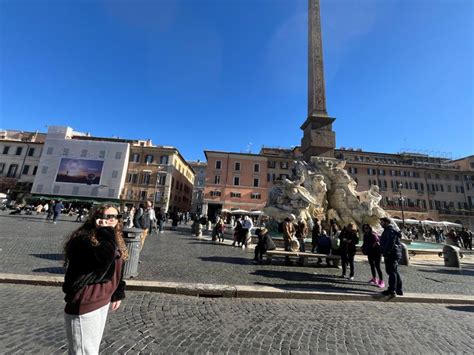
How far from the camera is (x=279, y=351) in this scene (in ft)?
8.26

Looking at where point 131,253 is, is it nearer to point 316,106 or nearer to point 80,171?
point 316,106

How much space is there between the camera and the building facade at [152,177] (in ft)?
119

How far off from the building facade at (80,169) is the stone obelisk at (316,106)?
30.6 m

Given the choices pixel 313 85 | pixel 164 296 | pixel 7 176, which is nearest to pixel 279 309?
pixel 164 296

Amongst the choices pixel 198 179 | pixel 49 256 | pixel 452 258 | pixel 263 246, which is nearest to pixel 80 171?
pixel 198 179

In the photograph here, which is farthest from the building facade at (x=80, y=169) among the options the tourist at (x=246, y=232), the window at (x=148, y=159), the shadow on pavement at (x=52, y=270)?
the shadow on pavement at (x=52, y=270)

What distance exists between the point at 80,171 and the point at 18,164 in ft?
38.3

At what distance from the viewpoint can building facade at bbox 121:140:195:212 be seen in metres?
36.4

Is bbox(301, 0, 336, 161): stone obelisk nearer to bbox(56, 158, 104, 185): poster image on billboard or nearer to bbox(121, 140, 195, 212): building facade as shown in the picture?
bbox(121, 140, 195, 212): building facade

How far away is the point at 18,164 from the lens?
38375mm

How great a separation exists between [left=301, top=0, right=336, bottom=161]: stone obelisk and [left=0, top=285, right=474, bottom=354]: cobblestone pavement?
10023mm

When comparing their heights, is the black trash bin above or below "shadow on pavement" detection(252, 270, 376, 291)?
above

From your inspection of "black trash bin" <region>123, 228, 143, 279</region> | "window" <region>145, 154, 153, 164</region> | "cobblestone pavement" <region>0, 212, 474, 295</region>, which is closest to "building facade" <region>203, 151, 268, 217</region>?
"window" <region>145, 154, 153, 164</region>

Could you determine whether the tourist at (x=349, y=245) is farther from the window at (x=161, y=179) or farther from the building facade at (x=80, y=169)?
the building facade at (x=80, y=169)
